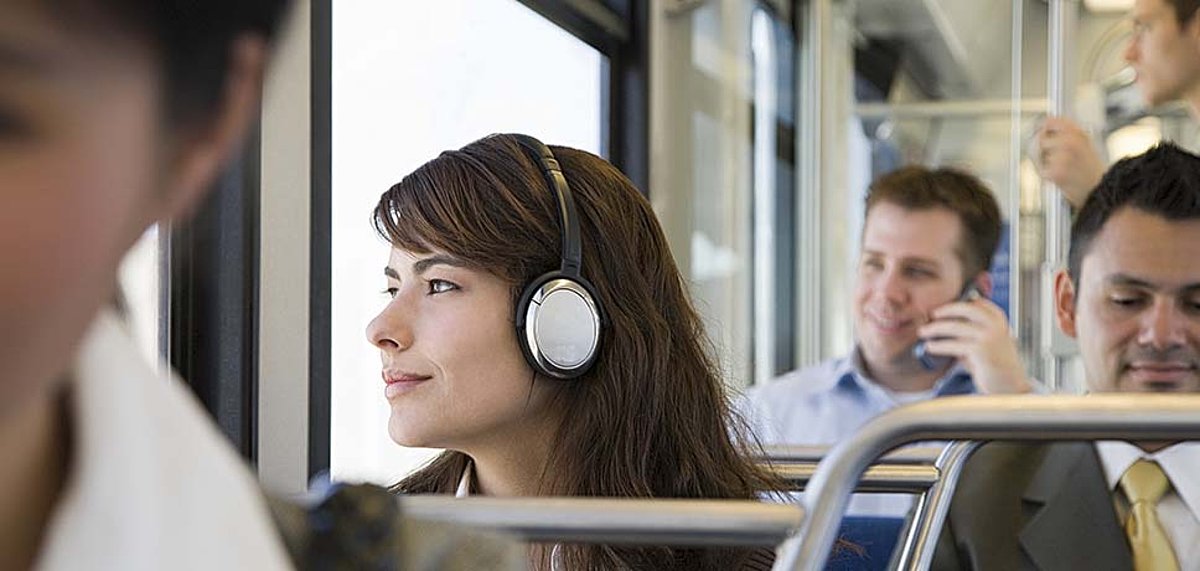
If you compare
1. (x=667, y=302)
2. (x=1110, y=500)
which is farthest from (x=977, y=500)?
(x=667, y=302)

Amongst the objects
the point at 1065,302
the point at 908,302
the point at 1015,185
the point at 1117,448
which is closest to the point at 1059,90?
the point at 1015,185

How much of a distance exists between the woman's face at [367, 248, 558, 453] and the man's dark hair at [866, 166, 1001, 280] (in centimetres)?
146

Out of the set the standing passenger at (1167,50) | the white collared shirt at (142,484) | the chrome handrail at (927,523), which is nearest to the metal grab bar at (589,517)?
the white collared shirt at (142,484)

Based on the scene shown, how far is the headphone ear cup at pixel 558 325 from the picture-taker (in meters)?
1.27

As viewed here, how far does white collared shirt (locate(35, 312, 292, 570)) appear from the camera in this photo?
0.24 metres

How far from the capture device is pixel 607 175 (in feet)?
4.44

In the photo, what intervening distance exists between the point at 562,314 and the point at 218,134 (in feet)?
3.40

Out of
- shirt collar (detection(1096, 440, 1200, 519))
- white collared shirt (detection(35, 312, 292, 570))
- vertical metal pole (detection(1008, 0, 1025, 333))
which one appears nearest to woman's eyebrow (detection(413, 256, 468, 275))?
shirt collar (detection(1096, 440, 1200, 519))

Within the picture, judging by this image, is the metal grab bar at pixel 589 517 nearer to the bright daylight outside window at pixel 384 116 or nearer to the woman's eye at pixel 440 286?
the woman's eye at pixel 440 286

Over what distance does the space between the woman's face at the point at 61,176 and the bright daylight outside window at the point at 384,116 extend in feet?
3.94

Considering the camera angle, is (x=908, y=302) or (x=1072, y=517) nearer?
(x=1072, y=517)

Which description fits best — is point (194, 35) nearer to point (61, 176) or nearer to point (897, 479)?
point (61, 176)

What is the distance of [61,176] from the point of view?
213 mm

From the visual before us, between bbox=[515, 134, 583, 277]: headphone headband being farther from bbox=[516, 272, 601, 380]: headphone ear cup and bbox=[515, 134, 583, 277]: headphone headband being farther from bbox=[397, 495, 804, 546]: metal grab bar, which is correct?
bbox=[397, 495, 804, 546]: metal grab bar
